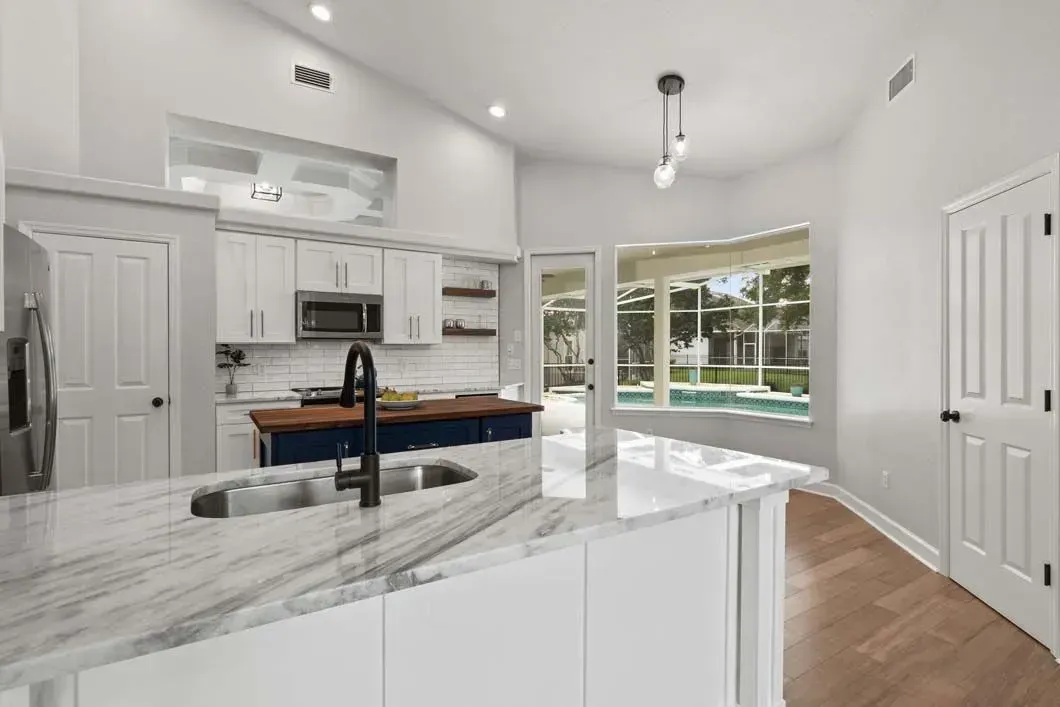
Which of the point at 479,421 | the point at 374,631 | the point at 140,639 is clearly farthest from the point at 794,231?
the point at 140,639

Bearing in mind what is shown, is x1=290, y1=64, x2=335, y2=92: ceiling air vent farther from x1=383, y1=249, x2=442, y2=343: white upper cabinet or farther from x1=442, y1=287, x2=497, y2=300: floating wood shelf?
x1=442, y1=287, x2=497, y2=300: floating wood shelf

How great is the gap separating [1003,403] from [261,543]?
3.27 meters

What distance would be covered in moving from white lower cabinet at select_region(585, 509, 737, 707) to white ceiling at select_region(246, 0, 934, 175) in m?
3.20

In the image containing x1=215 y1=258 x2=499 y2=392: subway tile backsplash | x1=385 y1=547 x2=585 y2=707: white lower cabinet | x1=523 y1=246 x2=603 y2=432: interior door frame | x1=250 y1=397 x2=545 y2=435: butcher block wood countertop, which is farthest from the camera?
x1=523 y1=246 x2=603 y2=432: interior door frame

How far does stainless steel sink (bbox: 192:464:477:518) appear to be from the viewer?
1.45m

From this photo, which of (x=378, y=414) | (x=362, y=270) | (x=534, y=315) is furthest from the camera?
(x=534, y=315)

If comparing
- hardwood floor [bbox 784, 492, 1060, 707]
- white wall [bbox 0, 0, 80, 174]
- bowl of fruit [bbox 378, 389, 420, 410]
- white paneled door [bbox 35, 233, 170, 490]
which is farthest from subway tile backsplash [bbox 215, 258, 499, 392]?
hardwood floor [bbox 784, 492, 1060, 707]

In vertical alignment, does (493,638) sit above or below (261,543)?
below

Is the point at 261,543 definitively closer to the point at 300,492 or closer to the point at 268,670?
the point at 268,670

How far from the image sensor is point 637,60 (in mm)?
4031

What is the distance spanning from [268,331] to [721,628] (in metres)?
4.09

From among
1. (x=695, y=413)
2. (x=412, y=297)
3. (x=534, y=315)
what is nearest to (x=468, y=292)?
(x=412, y=297)

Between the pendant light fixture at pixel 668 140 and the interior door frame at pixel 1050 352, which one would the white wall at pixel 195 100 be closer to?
the pendant light fixture at pixel 668 140

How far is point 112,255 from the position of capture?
11.6 ft
